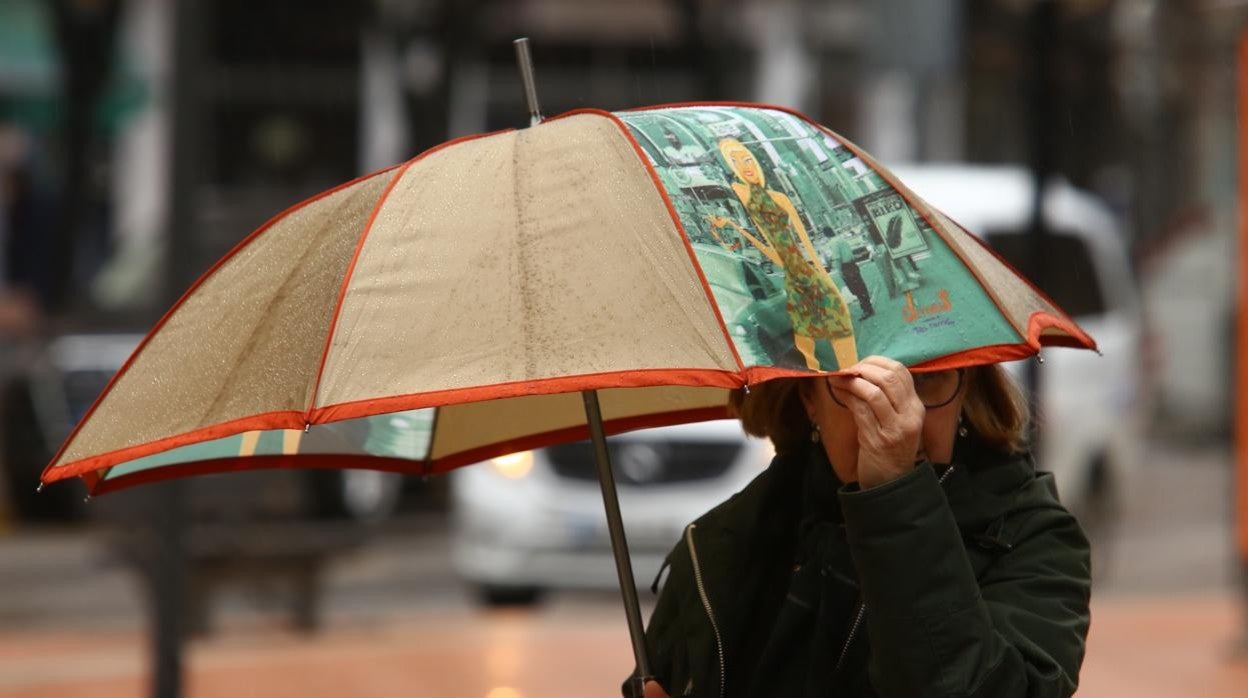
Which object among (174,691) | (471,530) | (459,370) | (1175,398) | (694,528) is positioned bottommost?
(1175,398)

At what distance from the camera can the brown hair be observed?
2.49 metres

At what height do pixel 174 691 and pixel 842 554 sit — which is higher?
pixel 842 554

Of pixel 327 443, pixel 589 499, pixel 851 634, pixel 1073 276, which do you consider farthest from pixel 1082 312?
pixel 851 634

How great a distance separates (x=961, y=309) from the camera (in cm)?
242

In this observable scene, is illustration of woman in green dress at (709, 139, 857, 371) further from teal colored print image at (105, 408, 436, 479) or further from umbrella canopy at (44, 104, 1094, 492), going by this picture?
teal colored print image at (105, 408, 436, 479)

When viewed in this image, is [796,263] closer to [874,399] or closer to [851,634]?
[874,399]

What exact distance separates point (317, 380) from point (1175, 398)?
19043mm

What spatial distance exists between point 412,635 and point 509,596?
1167mm

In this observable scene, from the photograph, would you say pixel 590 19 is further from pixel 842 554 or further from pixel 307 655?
pixel 842 554

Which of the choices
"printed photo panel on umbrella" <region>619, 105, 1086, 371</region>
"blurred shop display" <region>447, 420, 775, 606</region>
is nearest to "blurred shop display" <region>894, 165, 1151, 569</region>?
"blurred shop display" <region>447, 420, 775, 606</region>

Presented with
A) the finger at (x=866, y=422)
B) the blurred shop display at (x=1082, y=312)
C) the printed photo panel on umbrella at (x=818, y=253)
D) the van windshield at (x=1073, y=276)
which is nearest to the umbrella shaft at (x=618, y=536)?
the printed photo panel on umbrella at (x=818, y=253)

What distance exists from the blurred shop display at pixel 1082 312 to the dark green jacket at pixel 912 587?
855 cm

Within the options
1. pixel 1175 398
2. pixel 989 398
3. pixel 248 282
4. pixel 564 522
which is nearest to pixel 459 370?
pixel 248 282

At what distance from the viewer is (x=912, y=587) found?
2.19 meters
